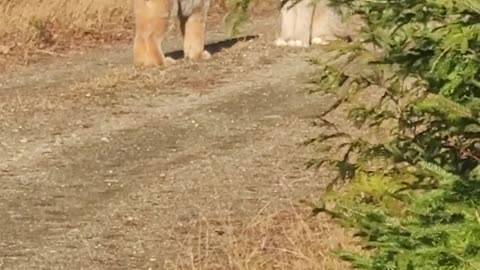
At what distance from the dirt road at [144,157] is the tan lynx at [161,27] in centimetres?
31

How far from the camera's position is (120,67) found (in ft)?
46.4

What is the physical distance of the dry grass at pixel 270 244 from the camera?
6.17 meters

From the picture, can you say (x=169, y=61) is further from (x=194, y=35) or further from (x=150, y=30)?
(x=194, y=35)

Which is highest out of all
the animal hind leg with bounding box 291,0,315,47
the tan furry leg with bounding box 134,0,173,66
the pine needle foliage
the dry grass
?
the pine needle foliage

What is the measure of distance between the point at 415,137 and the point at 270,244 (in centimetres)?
230

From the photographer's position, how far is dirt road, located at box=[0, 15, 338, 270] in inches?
283

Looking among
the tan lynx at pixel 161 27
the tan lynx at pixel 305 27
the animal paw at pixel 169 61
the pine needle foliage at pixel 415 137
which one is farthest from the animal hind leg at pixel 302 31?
the pine needle foliage at pixel 415 137

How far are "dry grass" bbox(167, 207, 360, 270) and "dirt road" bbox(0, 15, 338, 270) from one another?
43 millimetres

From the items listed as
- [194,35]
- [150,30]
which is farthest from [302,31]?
[150,30]

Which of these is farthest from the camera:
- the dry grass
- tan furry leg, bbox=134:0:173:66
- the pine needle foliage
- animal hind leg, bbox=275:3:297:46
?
animal hind leg, bbox=275:3:297:46

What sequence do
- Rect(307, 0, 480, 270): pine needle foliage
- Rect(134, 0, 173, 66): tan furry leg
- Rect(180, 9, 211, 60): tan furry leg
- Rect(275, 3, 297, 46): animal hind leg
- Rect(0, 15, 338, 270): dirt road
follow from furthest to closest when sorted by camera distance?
Rect(275, 3, 297, 46): animal hind leg, Rect(180, 9, 211, 60): tan furry leg, Rect(134, 0, 173, 66): tan furry leg, Rect(0, 15, 338, 270): dirt road, Rect(307, 0, 480, 270): pine needle foliage

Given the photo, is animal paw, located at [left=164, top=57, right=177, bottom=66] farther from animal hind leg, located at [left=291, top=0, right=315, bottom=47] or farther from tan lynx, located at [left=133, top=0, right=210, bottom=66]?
animal hind leg, located at [left=291, top=0, right=315, bottom=47]

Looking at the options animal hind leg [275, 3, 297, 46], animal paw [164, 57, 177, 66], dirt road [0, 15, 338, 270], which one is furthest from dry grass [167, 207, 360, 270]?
animal hind leg [275, 3, 297, 46]

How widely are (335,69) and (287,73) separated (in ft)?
26.9
